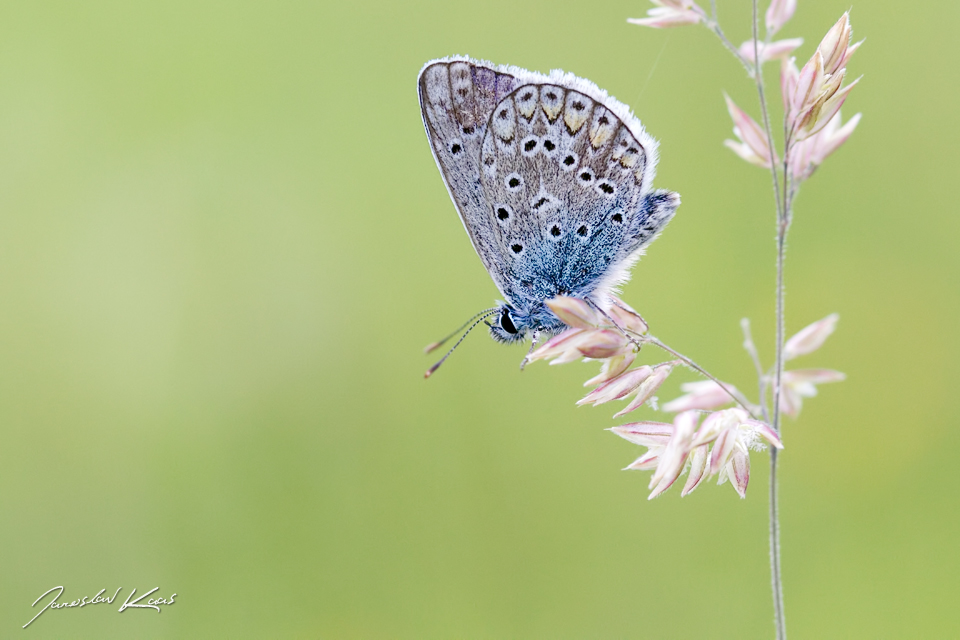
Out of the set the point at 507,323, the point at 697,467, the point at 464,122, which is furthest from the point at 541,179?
the point at 697,467

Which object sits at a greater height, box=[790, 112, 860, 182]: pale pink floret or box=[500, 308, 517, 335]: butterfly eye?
box=[500, 308, 517, 335]: butterfly eye

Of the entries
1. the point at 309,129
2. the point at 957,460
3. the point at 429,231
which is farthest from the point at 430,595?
the point at 309,129

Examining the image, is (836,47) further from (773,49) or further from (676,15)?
Answer: (676,15)

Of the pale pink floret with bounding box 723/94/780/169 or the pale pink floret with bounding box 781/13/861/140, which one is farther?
the pale pink floret with bounding box 723/94/780/169

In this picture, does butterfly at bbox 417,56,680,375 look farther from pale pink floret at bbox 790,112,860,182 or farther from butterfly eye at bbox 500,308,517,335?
pale pink floret at bbox 790,112,860,182

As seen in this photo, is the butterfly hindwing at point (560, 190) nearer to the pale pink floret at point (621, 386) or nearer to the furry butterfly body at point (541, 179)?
the furry butterfly body at point (541, 179)
